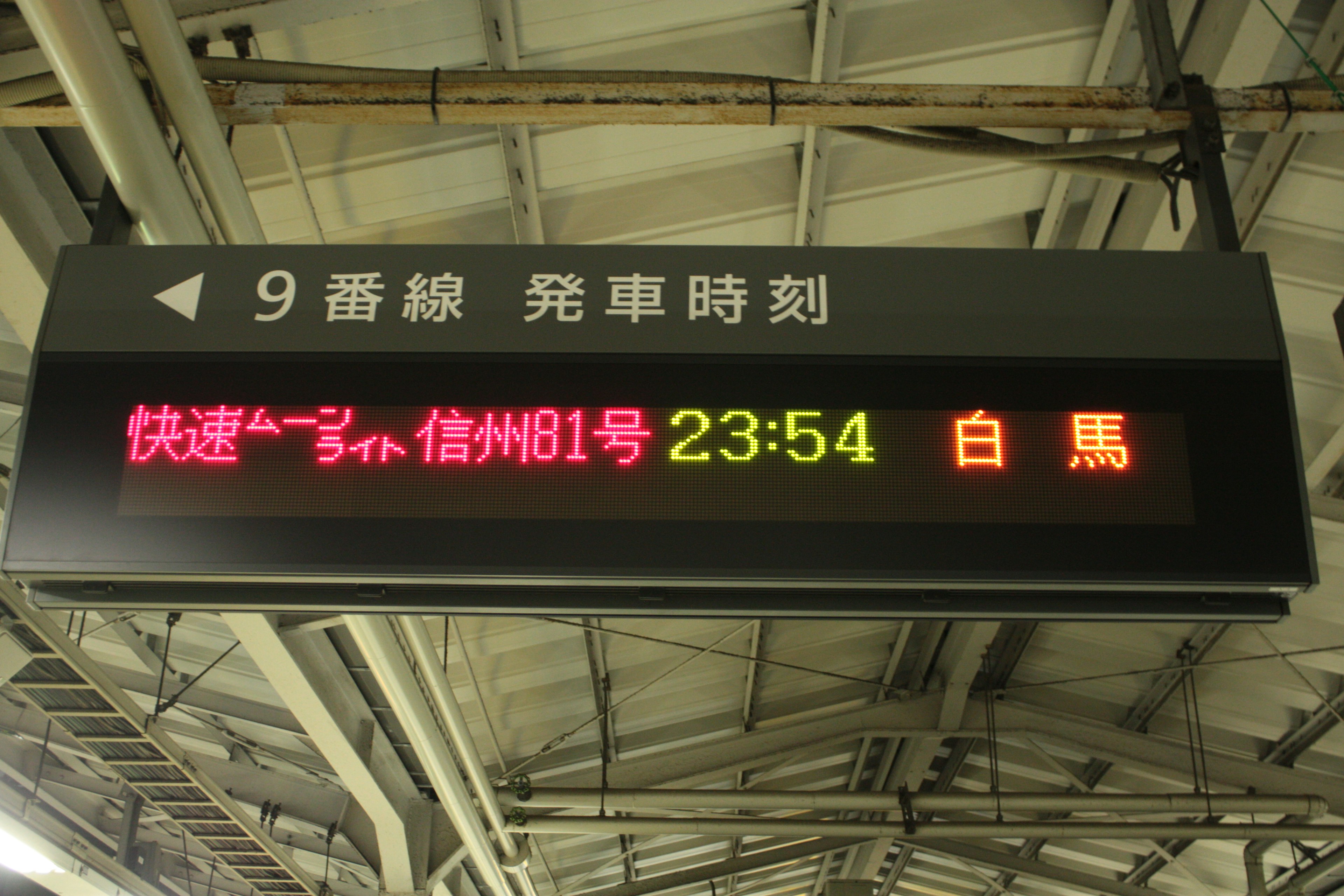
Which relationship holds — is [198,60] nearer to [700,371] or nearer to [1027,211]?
[700,371]

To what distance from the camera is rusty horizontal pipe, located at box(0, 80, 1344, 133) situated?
3.39 m

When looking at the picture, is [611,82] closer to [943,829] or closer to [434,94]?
[434,94]

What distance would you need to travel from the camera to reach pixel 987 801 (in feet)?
30.7

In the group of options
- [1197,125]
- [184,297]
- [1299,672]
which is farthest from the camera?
[1299,672]

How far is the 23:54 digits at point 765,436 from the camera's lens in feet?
7.98

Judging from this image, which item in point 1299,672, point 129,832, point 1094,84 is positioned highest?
point 1094,84

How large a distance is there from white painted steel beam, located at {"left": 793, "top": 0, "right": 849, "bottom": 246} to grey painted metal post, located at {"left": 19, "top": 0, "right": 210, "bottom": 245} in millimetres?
2281

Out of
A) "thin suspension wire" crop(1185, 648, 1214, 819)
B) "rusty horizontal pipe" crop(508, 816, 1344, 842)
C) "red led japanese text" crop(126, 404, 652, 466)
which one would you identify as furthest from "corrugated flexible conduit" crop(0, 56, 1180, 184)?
"rusty horizontal pipe" crop(508, 816, 1344, 842)

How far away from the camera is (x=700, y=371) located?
8.35 ft

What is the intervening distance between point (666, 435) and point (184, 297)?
130cm

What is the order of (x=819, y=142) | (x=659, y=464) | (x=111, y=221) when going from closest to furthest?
(x=659, y=464)
(x=111, y=221)
(x=819, y=142)

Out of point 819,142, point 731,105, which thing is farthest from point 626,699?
point 731,105

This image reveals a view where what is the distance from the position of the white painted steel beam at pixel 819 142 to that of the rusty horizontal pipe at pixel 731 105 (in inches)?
26.6

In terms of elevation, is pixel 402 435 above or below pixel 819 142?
below
